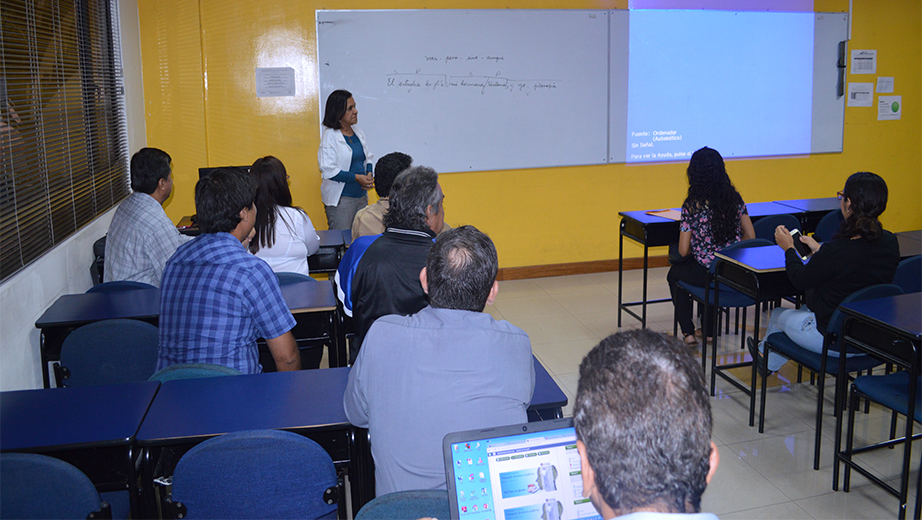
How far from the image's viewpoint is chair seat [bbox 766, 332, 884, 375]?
2979 mm

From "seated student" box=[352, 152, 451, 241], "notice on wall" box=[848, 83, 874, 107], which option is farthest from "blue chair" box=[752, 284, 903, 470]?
"notice on wall" box=[848, 83, 874, 107]

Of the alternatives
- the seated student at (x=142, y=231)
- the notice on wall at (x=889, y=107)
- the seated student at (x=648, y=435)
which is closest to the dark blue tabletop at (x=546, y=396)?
the seated student at (x=648, y=435)

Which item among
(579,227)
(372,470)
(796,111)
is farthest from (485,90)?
(372,470)

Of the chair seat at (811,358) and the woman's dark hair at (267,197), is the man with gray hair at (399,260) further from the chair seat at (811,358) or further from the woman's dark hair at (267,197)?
the chair seat at (811,358)

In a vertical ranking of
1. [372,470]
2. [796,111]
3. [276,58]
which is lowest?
[372,470]

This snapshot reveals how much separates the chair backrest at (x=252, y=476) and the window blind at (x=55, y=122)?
1.52 m

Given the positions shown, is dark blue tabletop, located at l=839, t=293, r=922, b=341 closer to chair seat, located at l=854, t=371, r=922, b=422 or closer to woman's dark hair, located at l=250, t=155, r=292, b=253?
chair seat, located at l=854, t=371, r=922, b=422

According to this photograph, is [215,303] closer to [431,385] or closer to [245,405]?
[245,405]

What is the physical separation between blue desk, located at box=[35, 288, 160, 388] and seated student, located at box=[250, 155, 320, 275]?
2.10ft

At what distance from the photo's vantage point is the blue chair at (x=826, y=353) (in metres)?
2.83

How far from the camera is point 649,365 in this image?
974 mm

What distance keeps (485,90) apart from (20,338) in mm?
4071

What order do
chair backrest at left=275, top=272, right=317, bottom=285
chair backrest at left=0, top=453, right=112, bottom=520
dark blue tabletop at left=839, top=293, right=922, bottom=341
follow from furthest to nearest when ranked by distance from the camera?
chair backrest at left=275, top=272, right=317, bottom=285
dark blue tabletop at left=839, top=293, right=922, bottom=341
chair backrest at left=0, top=453, right=112, bottom=520

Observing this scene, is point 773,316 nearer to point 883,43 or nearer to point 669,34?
point 669,34
